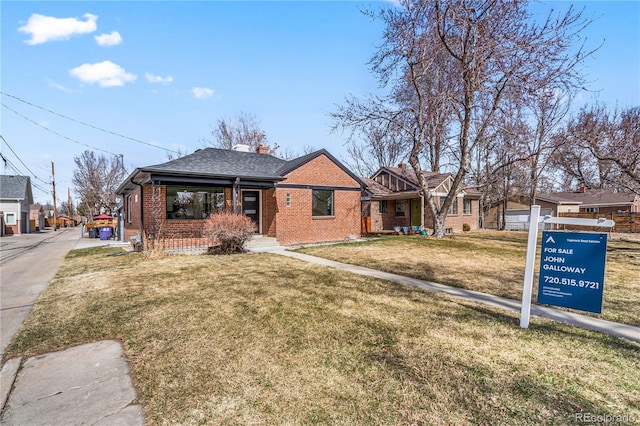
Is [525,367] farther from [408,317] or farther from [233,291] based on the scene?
[233,291]

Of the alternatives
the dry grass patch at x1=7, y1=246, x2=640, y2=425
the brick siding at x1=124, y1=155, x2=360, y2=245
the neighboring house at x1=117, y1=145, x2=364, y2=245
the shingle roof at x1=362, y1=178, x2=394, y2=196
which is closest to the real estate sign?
the dry grass patch at x1=7, y1=246, x2=640, y2=425

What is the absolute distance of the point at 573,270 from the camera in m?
4.01

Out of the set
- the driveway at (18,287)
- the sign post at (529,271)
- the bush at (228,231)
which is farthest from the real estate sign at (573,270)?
the bush at (228,231)

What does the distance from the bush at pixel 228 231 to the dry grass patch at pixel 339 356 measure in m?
4.93

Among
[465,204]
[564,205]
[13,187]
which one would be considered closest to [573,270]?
[465,204]

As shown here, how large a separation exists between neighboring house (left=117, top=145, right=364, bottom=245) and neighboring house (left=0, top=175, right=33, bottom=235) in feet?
74.4

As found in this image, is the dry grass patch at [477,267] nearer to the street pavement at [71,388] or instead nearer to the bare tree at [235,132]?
the street pavement at [71,388]

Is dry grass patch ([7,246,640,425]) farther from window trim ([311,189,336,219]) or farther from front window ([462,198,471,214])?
front window ([462,198,471,214])

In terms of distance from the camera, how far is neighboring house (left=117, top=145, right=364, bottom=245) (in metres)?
12.3

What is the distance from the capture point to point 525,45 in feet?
40.1

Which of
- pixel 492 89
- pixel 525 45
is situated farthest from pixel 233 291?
pixel 492 89

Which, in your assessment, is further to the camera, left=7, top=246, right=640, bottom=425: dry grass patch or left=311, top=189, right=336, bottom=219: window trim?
left=311, top=189, right=336, bottom=219: window trim

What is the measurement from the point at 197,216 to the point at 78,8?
823cm

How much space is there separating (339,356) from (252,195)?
12433mm
